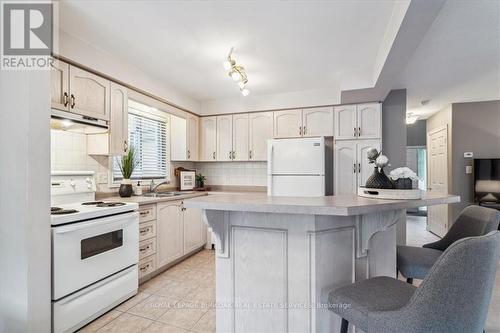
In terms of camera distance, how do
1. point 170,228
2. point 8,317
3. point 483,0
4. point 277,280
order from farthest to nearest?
1. point 170,228
2. point 483,0
3. point 8,317
4. point 277,280

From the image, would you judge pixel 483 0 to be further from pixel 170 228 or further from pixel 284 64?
pixel 170 228

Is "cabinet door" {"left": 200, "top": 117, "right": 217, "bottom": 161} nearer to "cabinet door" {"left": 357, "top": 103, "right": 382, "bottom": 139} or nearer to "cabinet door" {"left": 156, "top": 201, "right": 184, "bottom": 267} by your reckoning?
"cabinet door" {"left": 156, "top": 201, "right": 184, "bottom": 267}

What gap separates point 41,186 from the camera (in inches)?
61.3

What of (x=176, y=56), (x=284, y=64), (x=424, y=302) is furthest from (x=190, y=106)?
(x=424, y=302)

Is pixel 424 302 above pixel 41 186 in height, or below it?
below

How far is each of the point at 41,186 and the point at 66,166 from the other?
1.01 m

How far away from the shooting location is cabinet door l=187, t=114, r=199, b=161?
409 cm

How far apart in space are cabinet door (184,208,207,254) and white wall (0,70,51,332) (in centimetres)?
188

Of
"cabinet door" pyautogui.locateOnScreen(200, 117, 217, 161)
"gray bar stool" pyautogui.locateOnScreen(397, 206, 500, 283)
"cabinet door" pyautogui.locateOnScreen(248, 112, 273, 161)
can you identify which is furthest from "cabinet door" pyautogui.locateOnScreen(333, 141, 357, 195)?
"cabinet door" pyautogui.locateOnScreen(200, 117, 217, 161)

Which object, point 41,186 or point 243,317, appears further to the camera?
point 41,186

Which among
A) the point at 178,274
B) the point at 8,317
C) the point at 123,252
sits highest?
the point at 123,252

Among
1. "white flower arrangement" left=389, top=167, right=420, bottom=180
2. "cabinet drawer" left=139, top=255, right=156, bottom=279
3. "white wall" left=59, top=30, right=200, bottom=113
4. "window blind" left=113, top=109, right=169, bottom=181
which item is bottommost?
"cabinet drawer" left=139, top=255, right=156, bottom=279

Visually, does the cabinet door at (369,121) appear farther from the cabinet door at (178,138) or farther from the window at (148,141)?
the window at (148,141)

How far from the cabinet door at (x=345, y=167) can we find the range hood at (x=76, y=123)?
9.58 feet
